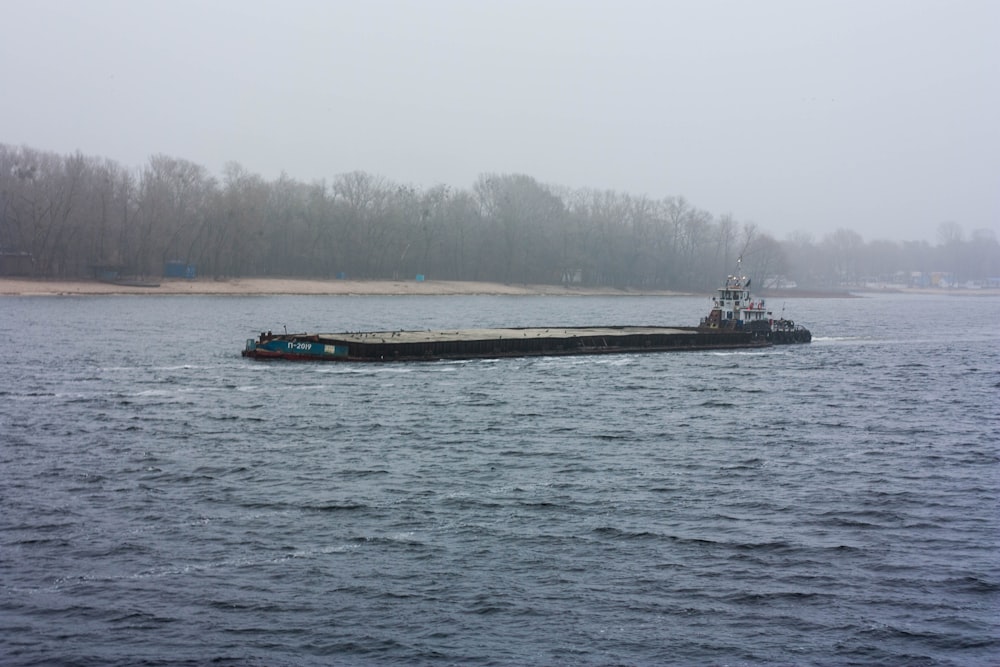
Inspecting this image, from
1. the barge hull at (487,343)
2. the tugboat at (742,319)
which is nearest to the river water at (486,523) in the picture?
the barge hull at (487,343)

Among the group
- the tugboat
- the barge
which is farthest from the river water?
the tugboat

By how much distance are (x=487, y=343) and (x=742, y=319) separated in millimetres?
30106

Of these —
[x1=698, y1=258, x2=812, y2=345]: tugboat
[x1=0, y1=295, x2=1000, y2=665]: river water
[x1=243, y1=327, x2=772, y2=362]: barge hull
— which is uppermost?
[x1=698, y1=258, x2=812, y2=345]: tugboat

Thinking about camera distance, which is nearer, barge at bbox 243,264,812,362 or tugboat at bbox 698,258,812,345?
barge at bbox 243,264,812,362

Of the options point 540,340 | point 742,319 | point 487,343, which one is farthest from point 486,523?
point 742,319

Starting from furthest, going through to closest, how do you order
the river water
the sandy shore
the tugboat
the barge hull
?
the sandy shore < the tugboat < the barge hull < the river water

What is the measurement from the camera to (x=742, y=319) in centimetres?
9338

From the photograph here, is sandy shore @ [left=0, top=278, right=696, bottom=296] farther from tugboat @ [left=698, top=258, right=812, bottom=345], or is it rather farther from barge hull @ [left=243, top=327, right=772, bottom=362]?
tugboat @ [left=698, top=258, right=812, bottom=345]

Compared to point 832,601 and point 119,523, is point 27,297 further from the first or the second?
point 832,601

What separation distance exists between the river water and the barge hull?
802cm

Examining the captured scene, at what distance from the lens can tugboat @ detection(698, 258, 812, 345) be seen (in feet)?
304

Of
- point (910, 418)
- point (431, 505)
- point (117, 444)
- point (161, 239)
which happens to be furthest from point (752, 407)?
point (161, 239)

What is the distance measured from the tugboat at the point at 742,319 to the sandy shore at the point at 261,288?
84518mm

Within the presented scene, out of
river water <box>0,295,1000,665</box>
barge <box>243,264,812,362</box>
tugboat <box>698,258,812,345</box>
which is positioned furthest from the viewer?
tugboat <box>698,258,812,345</box>
